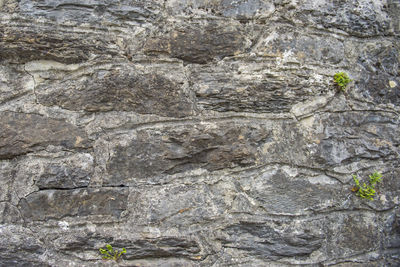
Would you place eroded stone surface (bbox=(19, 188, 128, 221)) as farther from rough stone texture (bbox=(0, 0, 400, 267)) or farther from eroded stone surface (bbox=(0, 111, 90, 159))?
eroded stone surface (bbox=(0, 111, 90, 159))

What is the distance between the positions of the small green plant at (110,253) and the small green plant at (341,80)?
113cm

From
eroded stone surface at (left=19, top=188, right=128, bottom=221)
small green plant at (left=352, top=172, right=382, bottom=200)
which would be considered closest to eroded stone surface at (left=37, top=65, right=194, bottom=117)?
eroded stone surface at (left=19, top=188, right=128, bottom=221)

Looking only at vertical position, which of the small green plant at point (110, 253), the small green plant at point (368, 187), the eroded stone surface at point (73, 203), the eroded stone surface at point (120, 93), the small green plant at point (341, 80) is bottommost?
the small green plant at point (110, 253)

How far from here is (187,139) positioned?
1.43 m

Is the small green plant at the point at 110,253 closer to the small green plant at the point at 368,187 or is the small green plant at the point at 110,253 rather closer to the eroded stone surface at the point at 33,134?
the eroded stone surface at the point at 33,134

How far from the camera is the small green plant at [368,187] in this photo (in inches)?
58.2

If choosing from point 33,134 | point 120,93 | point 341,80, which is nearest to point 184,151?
point 120,93

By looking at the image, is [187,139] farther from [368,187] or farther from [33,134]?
[368,187]

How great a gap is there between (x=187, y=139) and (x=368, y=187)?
80 centimetres

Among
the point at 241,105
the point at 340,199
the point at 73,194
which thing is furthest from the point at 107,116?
the point at 340,199

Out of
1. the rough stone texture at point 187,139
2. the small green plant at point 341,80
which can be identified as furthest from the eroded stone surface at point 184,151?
the small green plant at point 341,80

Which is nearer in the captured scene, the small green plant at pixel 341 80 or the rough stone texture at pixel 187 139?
the rough stone texture at pixel 187 139

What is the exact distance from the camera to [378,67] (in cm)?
158

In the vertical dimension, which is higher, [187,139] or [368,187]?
[187,139]
